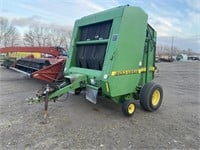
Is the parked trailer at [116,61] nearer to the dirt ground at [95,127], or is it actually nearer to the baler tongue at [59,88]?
the baler tongue at [59,88]

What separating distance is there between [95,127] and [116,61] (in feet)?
4.38

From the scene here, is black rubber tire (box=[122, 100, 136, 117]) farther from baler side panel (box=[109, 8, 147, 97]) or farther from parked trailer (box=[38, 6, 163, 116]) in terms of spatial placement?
baler side panel (box=[109, 8, 147, 97])

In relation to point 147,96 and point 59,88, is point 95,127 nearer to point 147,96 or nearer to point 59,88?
point 59,88

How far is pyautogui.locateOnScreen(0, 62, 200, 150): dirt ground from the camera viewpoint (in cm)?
351

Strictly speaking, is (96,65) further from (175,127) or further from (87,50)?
(175,127)

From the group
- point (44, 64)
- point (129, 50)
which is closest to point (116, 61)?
point (129, 50)

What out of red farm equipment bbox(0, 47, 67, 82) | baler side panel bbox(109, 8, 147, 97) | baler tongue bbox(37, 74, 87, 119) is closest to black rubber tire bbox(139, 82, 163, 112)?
baler side panel bbox(109, 8, 147, 97)

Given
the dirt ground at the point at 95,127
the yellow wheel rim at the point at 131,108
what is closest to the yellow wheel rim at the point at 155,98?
the dirt ground at the point at 95,127

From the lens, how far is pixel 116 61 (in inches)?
176

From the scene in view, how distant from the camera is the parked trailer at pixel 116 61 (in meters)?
4.51

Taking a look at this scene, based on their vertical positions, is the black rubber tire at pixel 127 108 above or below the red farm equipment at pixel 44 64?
below

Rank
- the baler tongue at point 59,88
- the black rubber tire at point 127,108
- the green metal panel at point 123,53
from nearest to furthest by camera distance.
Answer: the baler tongue at point 59,88
the green metal panel at point 123,53
the black rubber tire at point 127,108

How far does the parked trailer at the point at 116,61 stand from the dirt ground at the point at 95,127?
38 cm

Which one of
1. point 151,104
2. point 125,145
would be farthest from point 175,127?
point 125,145
